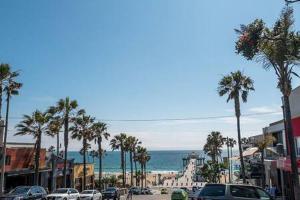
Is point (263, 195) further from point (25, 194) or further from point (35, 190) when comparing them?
point (35, 190)

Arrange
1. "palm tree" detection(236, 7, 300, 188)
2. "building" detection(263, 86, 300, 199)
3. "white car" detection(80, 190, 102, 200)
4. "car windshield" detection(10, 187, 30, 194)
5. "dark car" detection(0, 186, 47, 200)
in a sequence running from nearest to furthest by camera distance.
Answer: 1. "palm tree" detection(236, 7, 300, 188)
2. "dark car" detection(0, 186, 47, 200)
3. "car windshield" detection(10, 187, 30, 194)
4. "building" detection(263, 86, 300, 199)
5. "white car" detection(80, 190, 102, 200)

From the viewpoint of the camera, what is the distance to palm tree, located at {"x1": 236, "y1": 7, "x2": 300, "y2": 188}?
562 inches

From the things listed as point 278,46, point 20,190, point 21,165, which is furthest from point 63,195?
point 278,46

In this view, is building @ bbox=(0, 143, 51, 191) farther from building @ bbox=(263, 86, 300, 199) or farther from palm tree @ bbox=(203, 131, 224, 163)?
palm tree @ bbox=(203, 131, 224, 163)

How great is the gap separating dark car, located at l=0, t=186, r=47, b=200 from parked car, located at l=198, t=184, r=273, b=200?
13.7 metres

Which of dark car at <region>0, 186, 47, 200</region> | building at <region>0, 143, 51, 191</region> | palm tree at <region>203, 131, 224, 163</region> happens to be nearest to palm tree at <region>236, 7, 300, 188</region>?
dark car at <region>0, 186, 47, 200</region>

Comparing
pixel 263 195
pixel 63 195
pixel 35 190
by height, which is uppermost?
pixel 263 195

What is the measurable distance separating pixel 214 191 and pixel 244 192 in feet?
4.01

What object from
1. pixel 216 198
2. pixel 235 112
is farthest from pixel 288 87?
pixel 235 112

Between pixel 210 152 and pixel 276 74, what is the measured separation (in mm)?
80569

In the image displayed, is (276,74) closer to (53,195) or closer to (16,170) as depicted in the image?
(53,195)

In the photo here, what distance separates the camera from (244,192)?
17078mm

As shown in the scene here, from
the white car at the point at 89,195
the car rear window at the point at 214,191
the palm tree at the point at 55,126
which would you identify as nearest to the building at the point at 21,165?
the palm tree at the point at 55,126

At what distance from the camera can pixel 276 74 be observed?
18891 millimetres
